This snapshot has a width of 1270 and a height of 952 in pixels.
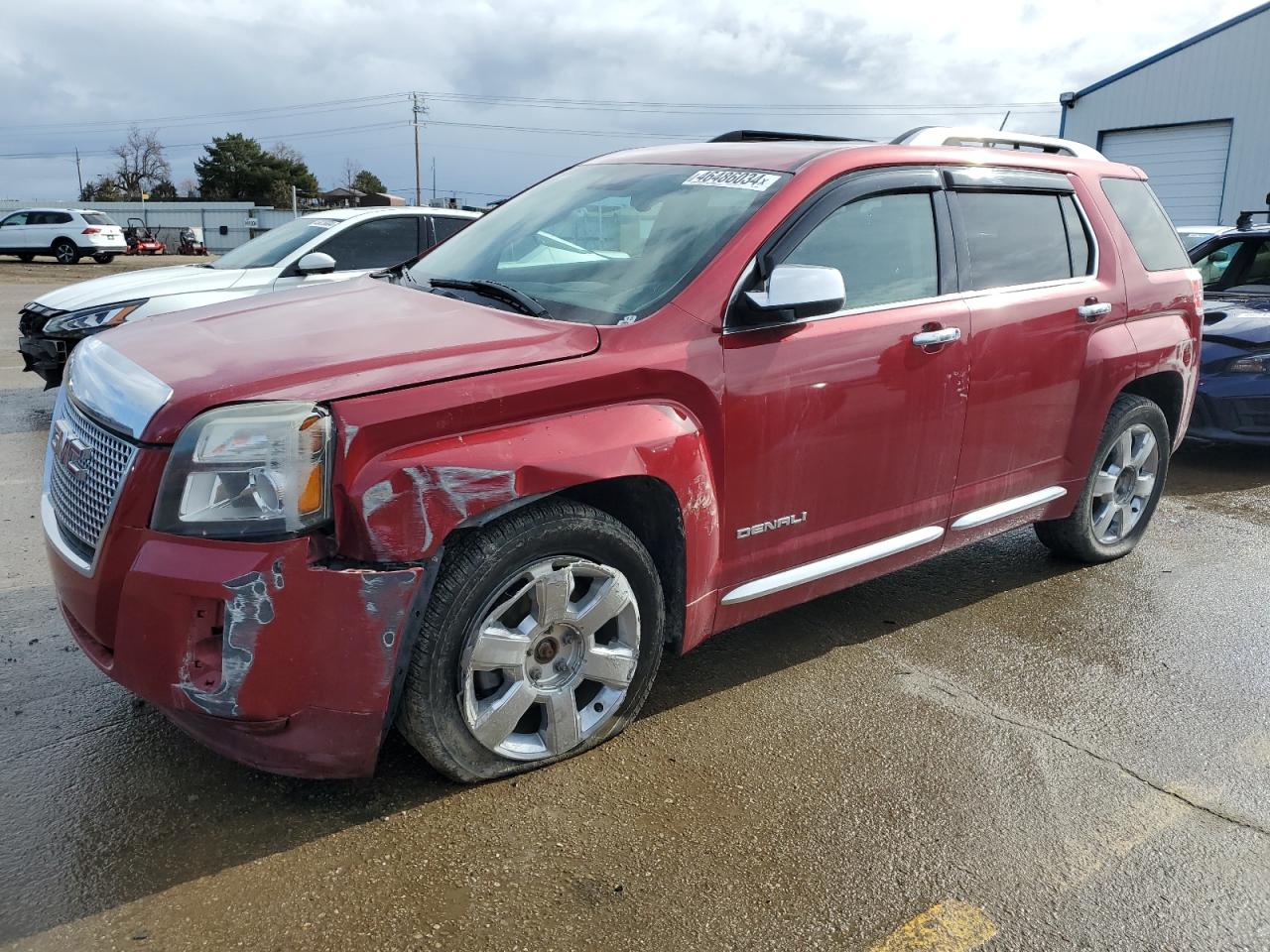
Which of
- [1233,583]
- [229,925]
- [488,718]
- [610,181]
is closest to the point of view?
[229,925]

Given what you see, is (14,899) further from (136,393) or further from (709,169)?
(709,169)

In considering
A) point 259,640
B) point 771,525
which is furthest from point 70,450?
point 771,525

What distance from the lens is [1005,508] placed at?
396 centimetres

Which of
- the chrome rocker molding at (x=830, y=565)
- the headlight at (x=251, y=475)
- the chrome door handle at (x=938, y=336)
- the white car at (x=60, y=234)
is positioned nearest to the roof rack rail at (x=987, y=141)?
the chrome door handle at (x=938, y=336)

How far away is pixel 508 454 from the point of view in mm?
2445

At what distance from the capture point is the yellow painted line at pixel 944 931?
2.21m

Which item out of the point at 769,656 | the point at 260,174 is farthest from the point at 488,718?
the point at 260,174

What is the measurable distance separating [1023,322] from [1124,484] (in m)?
1.42

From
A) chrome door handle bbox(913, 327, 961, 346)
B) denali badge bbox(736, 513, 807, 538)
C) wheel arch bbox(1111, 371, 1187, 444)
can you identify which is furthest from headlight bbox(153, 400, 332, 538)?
wheel arch bbox(1111, 371, 1187, 444)

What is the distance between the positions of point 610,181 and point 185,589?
2212 millimetres

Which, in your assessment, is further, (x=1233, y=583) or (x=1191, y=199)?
(x=1191, y=199)

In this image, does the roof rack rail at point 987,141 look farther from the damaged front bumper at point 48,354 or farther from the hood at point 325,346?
the damaged front bumper at point 48,354

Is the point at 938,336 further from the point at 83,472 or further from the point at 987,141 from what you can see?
the point at 83,472

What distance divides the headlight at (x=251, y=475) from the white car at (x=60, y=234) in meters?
32.1
